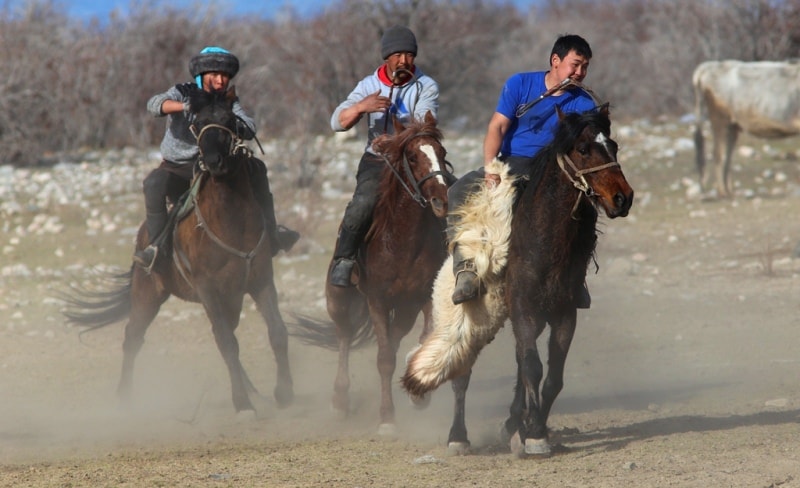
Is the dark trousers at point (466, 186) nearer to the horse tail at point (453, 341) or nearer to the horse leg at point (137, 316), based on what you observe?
the horse tail at point (453, 341)

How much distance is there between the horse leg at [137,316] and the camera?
28.2 ft

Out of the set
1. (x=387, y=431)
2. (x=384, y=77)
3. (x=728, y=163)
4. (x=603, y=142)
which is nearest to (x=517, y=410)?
(x=387, y=431)

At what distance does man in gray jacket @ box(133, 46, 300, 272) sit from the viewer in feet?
25.3

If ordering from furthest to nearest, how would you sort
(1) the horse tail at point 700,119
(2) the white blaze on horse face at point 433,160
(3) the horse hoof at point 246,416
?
1. (1) the horse tail at point 700,119
2. (3) the horse hoof at point 246,416
3. (2) the white blaze on horse face at point 433,160

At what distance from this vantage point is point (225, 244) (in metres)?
7.68

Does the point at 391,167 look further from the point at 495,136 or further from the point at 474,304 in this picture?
the point at 474,304

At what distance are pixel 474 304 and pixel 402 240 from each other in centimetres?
105

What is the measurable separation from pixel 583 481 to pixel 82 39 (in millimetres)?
21050

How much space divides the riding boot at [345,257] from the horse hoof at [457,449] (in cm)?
146

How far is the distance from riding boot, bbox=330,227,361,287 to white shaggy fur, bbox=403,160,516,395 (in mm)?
1190

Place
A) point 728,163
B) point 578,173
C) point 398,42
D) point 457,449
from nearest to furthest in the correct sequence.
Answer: point 578,173
point 457,449
point 398,42
point 728,163

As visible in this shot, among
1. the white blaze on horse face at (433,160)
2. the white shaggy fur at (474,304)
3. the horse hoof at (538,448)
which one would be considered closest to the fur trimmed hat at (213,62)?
the white blaze on horse face at (433,160)

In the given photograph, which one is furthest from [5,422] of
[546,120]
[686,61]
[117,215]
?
[686,61]

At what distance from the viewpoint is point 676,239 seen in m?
13.8
